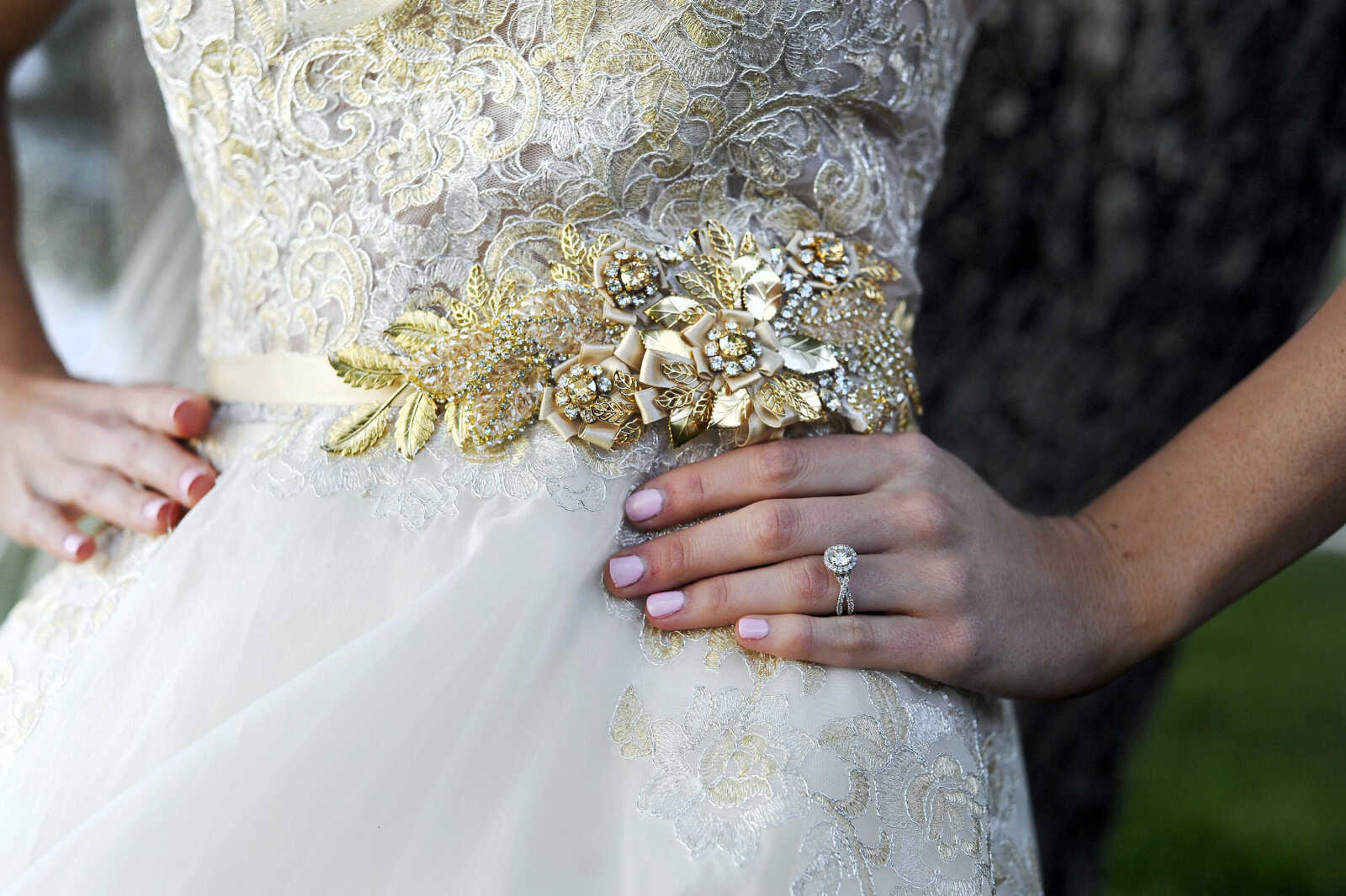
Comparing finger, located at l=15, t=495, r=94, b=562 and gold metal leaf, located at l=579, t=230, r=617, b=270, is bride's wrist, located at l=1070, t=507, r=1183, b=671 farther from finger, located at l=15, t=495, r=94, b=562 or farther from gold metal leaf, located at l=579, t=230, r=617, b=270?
finger, located at l=15, t=495, r=94, b=562

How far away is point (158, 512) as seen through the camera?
0.91m

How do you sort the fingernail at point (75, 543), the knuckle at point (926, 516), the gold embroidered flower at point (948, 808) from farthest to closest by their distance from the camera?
1. the fingernail at point (75, 543)
2. the knuckle at point (926, 516)
3. the gold embroidered flower at point (948, 808)

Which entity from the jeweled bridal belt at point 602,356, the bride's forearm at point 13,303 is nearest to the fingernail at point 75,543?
the bride's forearm at point 13,303

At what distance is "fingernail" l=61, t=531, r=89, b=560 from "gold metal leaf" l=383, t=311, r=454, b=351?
41 centimetres

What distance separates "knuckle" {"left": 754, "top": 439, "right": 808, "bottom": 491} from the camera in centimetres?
83

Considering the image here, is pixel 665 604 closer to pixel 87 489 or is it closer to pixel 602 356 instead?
pixel 602 356

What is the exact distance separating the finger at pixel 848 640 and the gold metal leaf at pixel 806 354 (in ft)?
0.64

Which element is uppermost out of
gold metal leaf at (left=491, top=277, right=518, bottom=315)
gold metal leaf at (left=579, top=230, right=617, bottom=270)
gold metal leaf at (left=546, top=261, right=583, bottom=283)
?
gold metal leaf at (left=579, top=230, right=617, bottom=270)

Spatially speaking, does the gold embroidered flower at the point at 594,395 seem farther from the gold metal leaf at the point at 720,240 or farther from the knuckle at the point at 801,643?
the knuckle at the point at 801,643

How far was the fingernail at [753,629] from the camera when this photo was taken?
2.57 ft

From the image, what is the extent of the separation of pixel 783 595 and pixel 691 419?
6.1 inches

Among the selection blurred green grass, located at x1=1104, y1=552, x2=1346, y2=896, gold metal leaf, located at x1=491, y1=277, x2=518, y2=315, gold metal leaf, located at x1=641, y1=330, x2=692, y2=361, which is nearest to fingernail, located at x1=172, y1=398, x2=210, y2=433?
gold metal leaf, located at x1=491, y1=277, x2=518, y2=315

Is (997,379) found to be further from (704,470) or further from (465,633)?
(465,633)

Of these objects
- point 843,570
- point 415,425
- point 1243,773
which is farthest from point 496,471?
point 1243,773
